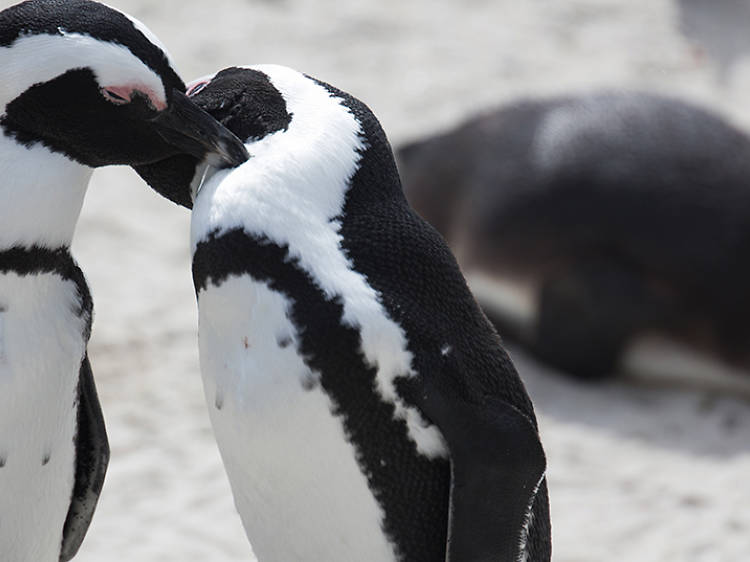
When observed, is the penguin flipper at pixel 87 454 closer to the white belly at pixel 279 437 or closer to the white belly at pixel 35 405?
the white belly at pixel 35 405

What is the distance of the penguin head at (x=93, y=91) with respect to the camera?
139 cm

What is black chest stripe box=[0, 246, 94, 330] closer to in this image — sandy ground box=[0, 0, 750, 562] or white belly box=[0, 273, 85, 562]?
white belly box=[0, 273, 85, 562]

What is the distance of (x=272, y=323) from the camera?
137 centimetres

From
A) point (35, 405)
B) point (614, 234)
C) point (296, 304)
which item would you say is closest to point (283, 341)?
point (296, 304)

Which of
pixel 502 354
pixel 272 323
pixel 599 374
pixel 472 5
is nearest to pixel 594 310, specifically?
pixel 599 374

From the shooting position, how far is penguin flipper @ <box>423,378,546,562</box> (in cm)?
138

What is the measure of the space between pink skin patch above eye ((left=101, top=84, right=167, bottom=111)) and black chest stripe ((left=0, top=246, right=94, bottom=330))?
0.19 m

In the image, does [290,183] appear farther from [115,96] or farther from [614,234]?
[614,234]

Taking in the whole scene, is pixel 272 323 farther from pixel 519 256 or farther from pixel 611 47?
pixel 611 47

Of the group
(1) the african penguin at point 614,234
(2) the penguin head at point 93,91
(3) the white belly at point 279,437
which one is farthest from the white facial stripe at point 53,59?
(1) the african penguin at point 614,234

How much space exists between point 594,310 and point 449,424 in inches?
75.7

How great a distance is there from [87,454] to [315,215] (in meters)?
0.51

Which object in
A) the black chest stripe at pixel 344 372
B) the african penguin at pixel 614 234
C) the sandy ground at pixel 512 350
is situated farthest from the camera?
the african penguin at pixel 614 234

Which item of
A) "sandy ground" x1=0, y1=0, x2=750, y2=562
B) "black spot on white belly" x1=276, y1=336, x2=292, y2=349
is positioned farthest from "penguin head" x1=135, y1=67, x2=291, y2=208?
"sandy ground" x1=0, y1=0, x2=750, y2=562
